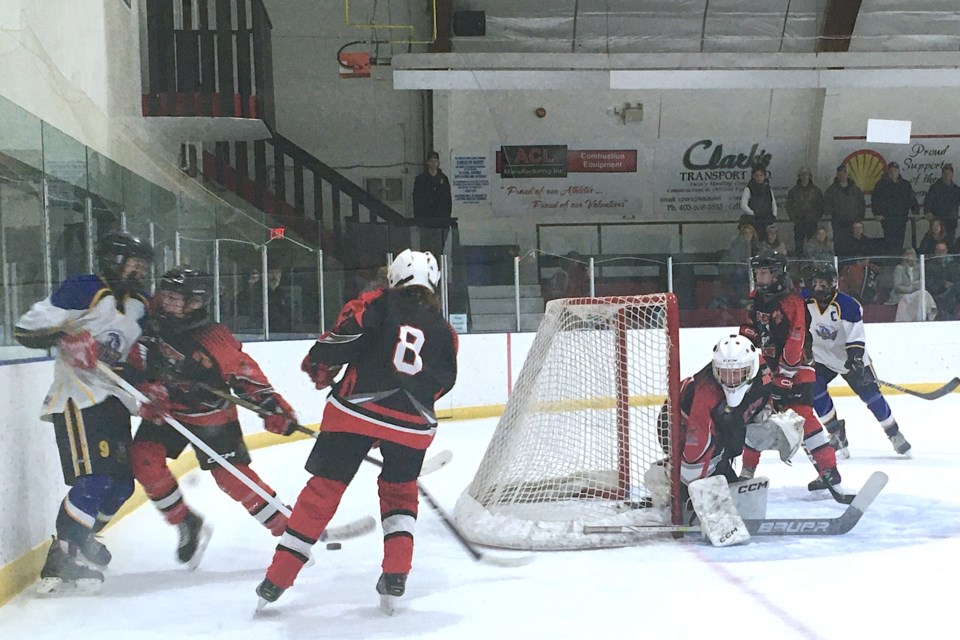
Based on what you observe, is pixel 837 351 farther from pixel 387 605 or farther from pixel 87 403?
pixel 87 403

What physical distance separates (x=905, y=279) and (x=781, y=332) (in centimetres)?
393

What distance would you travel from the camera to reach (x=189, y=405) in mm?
3379

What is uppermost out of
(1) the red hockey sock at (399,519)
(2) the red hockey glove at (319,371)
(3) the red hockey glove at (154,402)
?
(2) the red hockey glove at (319,371)

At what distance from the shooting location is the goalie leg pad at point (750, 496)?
144 inches

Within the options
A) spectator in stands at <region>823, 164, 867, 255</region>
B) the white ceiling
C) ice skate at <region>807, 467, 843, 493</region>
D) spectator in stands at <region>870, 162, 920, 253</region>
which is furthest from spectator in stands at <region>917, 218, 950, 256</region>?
ice skate at <region>807, 467, 843, 493</region>

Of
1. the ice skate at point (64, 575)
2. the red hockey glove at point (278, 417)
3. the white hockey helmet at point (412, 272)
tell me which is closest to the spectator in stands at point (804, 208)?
the red hockey glove at point (278, 417)

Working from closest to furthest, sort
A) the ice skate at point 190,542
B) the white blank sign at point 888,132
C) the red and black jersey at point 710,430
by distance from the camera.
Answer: the ice skate at point 190,542
the red and black jersey at point 710,430
the white blank sign at point 888,132

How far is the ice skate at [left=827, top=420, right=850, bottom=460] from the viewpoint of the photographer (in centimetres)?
538

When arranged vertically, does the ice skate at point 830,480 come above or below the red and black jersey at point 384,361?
below

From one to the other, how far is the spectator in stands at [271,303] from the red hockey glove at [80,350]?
2753 millimetres

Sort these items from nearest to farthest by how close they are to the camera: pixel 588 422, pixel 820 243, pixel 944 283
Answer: pixel 588 422 < pixel 944 283 < pixel 820 243

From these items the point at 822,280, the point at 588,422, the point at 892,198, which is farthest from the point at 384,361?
the point at 892,198

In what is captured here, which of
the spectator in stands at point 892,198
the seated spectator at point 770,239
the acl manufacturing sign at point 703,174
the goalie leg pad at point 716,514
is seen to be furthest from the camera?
the acl manufacturing sign at point 703,174

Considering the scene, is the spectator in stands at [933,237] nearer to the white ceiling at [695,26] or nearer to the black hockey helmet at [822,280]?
the white ceiling at [695,26]
